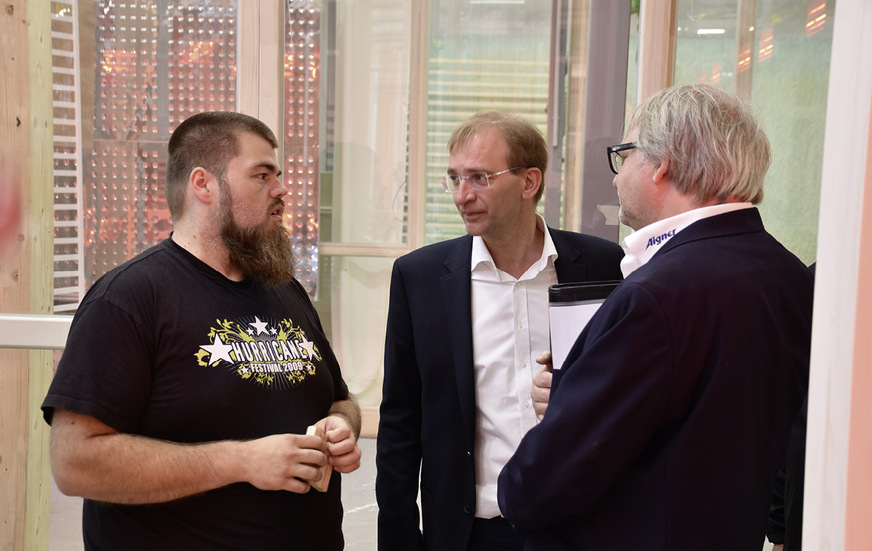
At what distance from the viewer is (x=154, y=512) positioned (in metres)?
1.87

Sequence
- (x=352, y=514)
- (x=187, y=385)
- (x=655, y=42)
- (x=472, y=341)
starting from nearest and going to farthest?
(x=187, y=385), (x=472, y=341), (x=655, y=42), (x=352, y=514)

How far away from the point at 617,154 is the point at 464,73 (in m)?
1.93

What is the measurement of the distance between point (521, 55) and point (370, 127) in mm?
780

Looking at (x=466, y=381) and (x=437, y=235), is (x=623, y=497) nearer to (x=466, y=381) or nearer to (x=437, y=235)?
(x=466, y=381)

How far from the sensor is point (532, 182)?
2512 millimetres

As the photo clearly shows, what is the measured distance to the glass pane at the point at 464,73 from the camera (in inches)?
136

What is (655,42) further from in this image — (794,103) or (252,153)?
(252,153)

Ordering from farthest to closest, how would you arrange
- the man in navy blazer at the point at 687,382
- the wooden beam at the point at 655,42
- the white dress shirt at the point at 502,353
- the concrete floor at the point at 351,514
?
the concrete floor at the point at 351,514 → the wooden beam at the point at 655,42 → the white dress shirt at the point at 502,353 → the man in navy blazer at the point at 687,382

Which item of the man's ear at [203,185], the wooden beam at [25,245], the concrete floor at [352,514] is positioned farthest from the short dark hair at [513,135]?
the wooden beam at [25,245]

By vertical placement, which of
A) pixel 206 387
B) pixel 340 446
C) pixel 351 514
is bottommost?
pixel 351 514

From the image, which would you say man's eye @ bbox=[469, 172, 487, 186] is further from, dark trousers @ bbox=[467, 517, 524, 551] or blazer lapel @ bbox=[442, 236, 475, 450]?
dark trousers @ bbox=[467, 517, 524, 551]

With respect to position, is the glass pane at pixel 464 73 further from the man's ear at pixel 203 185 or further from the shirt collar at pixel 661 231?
the shirt collar at pixel 661 231

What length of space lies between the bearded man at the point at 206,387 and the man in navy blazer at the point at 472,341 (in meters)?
0.23

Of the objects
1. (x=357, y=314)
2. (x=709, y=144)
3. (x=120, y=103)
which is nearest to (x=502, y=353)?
(x=709, y=144)
